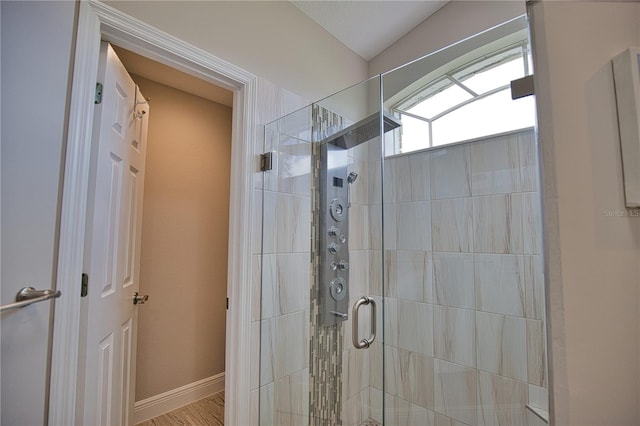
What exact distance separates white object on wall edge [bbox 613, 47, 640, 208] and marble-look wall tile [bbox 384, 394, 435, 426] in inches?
67.6

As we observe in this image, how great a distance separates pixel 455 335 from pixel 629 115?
1.45 m

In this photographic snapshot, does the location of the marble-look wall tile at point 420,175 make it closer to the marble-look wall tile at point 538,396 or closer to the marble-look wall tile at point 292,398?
the marble-look wall tile at point 538,396

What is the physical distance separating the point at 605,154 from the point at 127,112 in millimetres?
1817

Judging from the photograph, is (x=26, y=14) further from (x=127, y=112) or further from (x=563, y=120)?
(x=563, y=120)

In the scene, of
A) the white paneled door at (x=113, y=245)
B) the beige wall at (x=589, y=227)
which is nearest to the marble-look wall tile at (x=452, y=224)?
the beige wall at (x=589, y=227)

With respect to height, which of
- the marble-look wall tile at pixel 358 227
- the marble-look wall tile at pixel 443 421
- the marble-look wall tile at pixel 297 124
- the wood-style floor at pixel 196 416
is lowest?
the wood-style floor at pixel 196 416

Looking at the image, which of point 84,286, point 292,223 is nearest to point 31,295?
point 84,286

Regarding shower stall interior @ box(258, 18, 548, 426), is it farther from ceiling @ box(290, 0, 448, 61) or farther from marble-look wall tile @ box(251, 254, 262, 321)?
ceiling @ box(290, 0, 448, 61)

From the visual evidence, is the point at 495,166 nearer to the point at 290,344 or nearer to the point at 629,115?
the point at 629,115

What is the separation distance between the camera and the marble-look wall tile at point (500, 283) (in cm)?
142

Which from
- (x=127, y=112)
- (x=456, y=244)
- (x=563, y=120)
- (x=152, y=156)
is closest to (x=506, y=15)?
(x=456, y=244)

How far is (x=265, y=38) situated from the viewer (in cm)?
156

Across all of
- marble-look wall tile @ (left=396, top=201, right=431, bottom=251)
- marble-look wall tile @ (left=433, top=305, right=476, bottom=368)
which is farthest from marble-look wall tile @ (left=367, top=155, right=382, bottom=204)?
marble-look wall tile @ (left=433, top=305, right=476, bottom=368)

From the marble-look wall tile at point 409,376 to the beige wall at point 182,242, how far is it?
4.87ft
